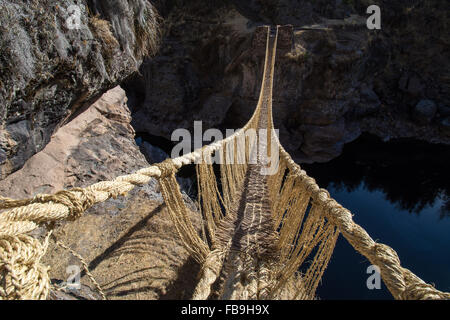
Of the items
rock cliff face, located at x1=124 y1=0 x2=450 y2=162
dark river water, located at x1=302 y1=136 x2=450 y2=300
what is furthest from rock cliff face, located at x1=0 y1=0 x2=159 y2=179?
rock cliff face, located at x1=124 y1=0 x2=450 y2=162

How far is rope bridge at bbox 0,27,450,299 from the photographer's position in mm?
526

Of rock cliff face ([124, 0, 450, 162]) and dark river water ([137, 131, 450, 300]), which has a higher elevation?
rock cliff face ([124, 0, 450, 162])

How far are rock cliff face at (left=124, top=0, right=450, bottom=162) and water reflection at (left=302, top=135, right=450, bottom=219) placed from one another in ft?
1.96

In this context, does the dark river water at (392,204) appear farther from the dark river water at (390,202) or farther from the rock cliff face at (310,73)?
the rock cliff face at (310,73)

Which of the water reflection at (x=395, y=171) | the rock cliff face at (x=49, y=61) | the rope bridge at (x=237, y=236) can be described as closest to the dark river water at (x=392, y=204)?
the water reflection at (x=395, y=171)

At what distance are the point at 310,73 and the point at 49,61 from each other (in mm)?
9337

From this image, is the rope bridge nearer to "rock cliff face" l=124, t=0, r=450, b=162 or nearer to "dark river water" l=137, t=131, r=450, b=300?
"dark river water" l=137, t=131, r=450, b=300

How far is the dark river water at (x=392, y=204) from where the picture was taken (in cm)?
503

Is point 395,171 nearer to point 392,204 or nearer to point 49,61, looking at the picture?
point 392,204

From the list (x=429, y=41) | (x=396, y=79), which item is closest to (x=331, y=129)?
(x=396, y=79)

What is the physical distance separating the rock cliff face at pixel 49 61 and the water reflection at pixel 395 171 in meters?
8.48

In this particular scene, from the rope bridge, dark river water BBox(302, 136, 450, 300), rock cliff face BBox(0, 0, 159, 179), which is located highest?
rock cliff face BBox(0, 0, 159, 179)

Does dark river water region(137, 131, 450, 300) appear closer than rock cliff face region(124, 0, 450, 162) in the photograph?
Yes

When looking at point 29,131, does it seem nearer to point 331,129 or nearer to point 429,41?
point 331,129
